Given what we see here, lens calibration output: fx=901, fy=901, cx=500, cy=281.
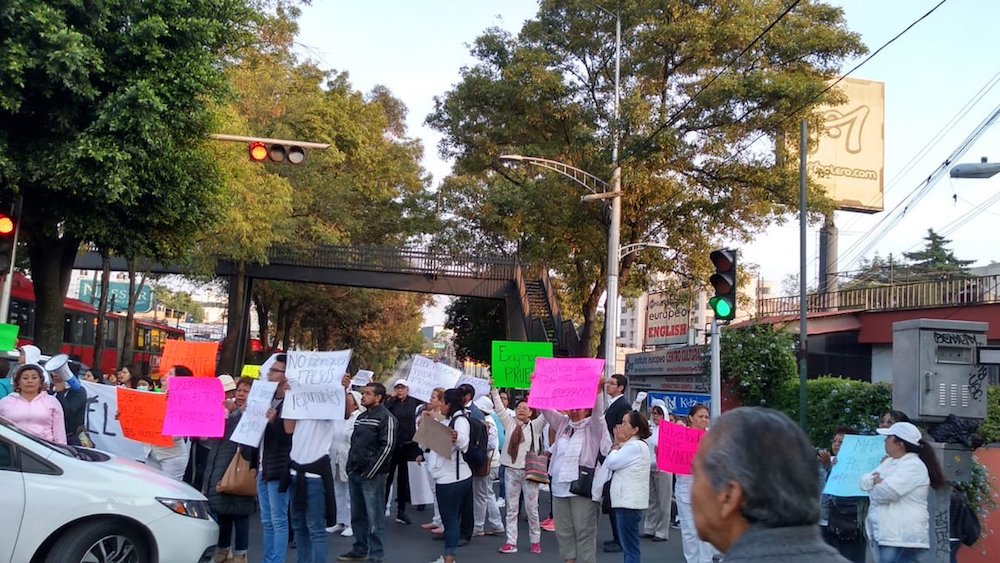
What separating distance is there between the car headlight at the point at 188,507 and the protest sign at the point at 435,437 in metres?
2.22

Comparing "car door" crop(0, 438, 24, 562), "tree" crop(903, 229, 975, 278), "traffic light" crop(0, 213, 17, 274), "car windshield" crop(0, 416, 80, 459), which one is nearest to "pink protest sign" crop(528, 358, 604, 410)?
"car windshield" crop(0, 416, 80, 459)

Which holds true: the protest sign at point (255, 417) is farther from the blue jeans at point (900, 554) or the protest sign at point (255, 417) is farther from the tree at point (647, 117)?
the tree at point (647, 117)

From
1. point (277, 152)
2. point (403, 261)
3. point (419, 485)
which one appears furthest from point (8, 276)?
point (403, 261)

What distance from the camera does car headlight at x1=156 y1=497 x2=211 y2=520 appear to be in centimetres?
673

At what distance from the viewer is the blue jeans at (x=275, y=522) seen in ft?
25.7

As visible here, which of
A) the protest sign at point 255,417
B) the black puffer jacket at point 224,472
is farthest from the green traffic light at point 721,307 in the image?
the black puffer jacket at point 224,472

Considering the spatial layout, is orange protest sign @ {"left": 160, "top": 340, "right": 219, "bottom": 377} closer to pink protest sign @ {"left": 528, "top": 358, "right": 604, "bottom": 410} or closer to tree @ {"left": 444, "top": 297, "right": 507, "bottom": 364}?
pink protest sign @ {"left": 528, "top": 358, "right": 604, "bottom": 410}

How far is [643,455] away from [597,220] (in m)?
16.5

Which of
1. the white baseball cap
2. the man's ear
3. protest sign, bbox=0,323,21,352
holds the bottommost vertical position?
the white baseball cap

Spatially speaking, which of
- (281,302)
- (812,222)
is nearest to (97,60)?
(812,222)

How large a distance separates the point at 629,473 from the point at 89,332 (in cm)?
2883

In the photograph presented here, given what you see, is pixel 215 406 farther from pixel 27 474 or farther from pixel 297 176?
pixel 297 176

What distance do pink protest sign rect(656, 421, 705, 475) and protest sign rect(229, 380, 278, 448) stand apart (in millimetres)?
3749

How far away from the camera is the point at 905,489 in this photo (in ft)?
21.9
